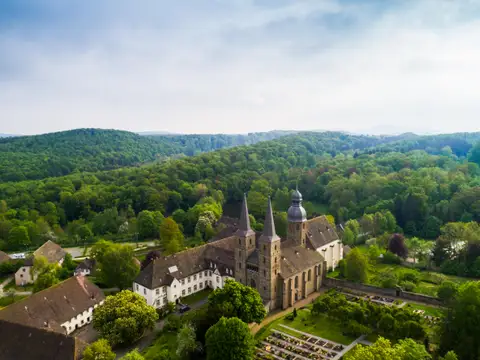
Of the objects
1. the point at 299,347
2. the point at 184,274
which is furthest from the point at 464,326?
the point at 184,274

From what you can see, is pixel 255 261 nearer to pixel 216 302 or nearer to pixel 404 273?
pixel 216 302

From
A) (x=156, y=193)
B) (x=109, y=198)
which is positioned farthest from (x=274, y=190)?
(x=109, y=198)

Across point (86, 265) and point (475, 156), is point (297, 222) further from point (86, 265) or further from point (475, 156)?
point (475, 156)

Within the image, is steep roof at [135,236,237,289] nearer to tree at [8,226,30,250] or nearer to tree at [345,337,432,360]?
tree at [345,337,432,360]

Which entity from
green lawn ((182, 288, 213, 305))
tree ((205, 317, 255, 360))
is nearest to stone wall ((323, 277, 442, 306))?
green lawn ((182, 288, 213, 305))

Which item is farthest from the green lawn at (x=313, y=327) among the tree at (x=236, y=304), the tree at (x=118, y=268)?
the tree at (x=118, y=268)
